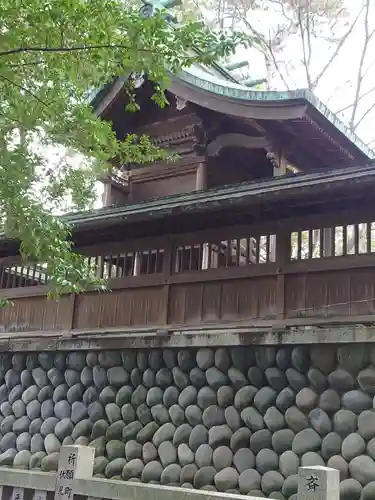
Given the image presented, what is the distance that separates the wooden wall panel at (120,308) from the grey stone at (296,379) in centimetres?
226

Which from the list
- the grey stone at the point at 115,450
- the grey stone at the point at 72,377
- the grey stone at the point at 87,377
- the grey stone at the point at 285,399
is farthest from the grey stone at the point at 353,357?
the grey stone at the point at 72,377

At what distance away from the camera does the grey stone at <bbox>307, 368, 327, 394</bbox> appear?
721 cm

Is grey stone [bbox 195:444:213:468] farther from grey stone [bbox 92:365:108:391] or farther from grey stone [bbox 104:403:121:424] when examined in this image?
grey stone [bbox 92:365:108:391]

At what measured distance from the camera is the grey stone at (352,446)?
6594mm

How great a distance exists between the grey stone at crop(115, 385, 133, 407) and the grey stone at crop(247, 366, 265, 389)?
6.73 ft

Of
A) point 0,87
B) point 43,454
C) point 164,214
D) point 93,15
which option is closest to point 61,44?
point 93,15

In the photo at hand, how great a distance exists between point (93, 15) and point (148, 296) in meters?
4.63

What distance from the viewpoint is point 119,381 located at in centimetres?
909

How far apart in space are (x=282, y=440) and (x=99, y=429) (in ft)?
9.88

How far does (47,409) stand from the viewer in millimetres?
9758

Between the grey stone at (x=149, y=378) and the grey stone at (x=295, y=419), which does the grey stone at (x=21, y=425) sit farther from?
the grey stone at (x=295, y=419)

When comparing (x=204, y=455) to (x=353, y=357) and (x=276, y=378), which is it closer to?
(x=276, y=378)

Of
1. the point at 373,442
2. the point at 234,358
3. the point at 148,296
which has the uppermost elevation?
the point at 148,296

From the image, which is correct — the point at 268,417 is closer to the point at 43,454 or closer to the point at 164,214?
the point at 164,214
